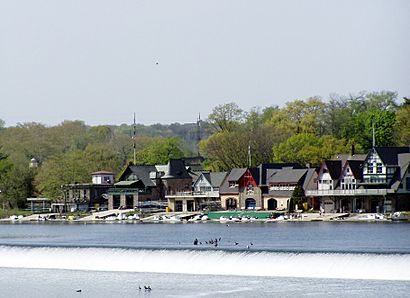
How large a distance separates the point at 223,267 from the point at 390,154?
1720 inches

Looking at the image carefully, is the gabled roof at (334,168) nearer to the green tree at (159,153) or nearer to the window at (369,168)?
the window at (369,168)

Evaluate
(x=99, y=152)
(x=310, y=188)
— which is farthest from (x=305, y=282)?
(x=99, y=152)

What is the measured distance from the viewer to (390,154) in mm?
92125

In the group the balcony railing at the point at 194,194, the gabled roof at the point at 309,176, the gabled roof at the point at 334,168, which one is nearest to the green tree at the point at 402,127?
the gabled roof at the point at 309,176

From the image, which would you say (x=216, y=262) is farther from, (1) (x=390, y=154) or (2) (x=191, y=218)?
(2) (x=191, y=218)

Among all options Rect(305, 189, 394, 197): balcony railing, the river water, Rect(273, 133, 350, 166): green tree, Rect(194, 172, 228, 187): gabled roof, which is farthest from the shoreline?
the river water

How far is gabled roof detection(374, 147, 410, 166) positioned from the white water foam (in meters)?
38.6

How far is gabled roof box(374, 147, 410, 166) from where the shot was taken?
3612 inches

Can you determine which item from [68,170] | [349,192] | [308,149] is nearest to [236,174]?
[308,149]

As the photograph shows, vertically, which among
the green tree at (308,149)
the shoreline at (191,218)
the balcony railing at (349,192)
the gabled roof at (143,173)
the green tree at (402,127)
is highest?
the green tree at (402,127)

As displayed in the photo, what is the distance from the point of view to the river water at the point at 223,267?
147 ft

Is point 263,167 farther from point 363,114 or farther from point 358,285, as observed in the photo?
point 358,285

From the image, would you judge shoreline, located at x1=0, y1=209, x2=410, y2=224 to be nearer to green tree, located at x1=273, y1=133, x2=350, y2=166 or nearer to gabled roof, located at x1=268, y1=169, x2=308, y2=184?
gabled roof, located at x1=268, y1=169, x2=308, y2=184

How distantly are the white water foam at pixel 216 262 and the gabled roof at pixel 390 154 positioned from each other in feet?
127
